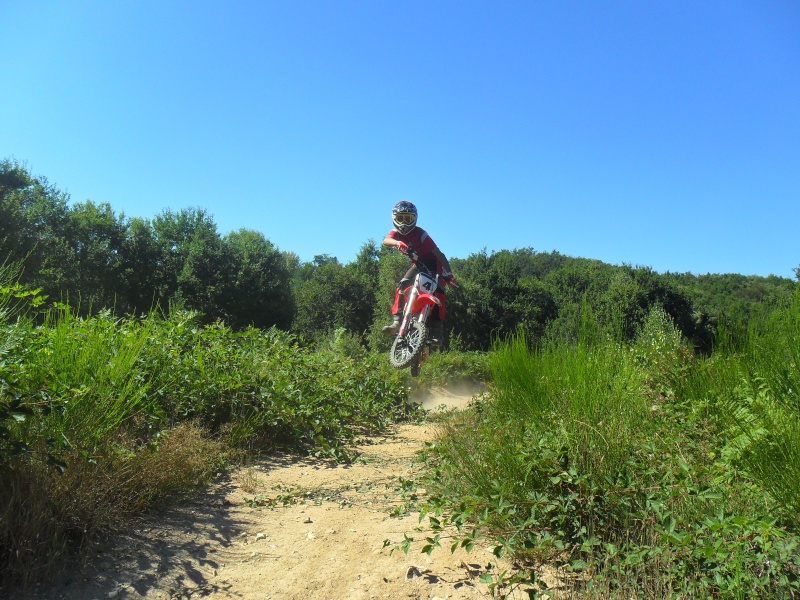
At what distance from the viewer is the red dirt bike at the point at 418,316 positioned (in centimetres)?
685

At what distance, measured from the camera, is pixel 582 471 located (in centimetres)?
311

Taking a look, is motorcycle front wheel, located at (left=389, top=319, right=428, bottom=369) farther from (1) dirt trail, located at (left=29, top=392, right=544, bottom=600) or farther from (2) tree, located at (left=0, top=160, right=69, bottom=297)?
(2) tree, located at (left=0, top=160, right=69, bottom=297)

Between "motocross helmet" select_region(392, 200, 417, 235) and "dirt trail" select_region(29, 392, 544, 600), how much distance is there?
126 inches

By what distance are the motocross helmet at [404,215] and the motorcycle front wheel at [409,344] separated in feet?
3.76

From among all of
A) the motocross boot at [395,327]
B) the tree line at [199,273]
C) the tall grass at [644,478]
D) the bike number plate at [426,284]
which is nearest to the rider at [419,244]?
the bike number plate at [426,284]

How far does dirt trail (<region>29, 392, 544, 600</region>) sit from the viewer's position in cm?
289

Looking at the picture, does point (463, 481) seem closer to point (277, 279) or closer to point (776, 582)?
point (776, 582)

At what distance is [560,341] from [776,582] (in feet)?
8.86

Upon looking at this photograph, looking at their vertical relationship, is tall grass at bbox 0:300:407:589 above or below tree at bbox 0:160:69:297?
below

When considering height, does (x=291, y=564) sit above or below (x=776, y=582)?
below

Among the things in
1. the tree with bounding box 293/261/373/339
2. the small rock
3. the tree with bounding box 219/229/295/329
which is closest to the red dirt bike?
the small rock

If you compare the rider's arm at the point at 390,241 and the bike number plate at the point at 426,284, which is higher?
the rider's arm at the point at 390,241

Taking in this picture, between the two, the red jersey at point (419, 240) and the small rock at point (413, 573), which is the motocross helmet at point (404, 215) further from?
the small rock at point (413, 573)

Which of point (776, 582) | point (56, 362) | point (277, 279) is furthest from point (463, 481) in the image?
point (277, 279)
